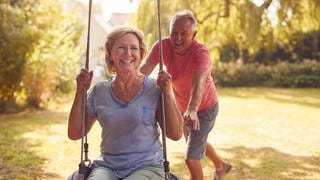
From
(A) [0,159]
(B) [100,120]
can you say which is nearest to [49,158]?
(A) [0,159]

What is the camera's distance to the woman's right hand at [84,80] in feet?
8.68

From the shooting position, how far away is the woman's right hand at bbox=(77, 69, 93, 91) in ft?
8.68

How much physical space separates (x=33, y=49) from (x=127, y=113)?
805 centimetres

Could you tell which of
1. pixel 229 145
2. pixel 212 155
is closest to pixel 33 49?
pixel 229 145

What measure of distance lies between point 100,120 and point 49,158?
3.77m

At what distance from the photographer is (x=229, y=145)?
7.48 m

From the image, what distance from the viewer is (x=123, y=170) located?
256 cm

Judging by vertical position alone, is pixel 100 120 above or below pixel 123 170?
above

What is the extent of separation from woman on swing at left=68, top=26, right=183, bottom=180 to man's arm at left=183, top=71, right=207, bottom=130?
35cm

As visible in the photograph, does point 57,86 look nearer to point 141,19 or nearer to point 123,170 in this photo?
point 141,19

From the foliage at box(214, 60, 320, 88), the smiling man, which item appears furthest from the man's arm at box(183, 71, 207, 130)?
the foliage at box(214, 60, 320, 88)

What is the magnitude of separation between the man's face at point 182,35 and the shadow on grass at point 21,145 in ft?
8.05

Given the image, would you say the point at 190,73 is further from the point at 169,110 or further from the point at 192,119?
the point at 169,110

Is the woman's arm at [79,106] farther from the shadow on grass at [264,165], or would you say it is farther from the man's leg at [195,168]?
the shadow on grass at [264,165]
